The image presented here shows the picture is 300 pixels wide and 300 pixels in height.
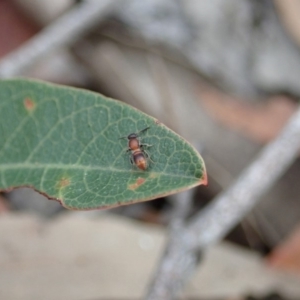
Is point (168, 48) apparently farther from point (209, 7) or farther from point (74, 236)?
point (74, 236)

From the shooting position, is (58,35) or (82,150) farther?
(58,35)

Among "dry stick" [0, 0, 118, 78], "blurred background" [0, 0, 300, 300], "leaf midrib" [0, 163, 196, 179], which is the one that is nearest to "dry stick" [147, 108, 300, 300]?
"blurred background" [0, 0, 300, 300]

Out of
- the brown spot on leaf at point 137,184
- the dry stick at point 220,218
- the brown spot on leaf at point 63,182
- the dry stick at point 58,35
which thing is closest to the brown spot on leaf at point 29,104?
the brown spot on leaf at point 63,182

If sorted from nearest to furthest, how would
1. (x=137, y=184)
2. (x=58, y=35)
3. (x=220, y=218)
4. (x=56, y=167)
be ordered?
(x=137, y=184) < (x=56, y=167) < (x=220, y=218) < (x=58, y=35)

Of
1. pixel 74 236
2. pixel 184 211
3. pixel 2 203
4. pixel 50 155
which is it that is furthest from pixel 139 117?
pixel 2 203

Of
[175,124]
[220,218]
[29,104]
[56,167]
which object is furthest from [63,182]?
[175,124]

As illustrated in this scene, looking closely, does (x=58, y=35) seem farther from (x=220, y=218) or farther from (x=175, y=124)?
(x=220, y=218)

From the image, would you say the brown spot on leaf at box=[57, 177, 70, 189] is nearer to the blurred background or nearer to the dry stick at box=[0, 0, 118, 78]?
the blurred background
